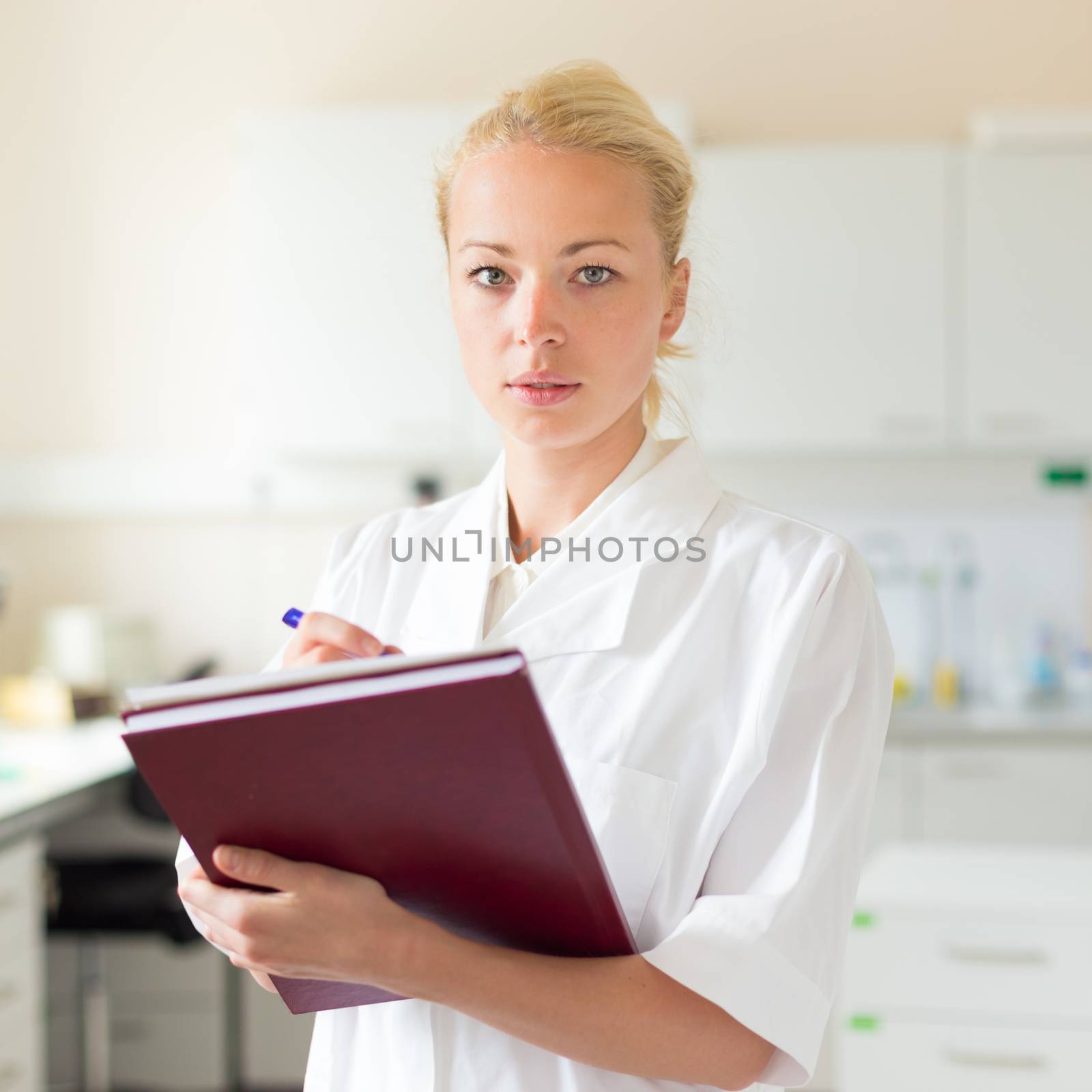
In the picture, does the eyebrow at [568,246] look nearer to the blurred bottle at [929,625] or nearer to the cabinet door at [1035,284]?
the cabinet door at [1035,284]

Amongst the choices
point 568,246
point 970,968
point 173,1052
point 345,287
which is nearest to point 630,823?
point 568,246

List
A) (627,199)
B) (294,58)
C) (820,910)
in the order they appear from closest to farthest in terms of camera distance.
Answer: (820,910) → (627,199) → (294,58)

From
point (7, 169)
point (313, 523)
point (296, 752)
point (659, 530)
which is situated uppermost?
point (7, 169)

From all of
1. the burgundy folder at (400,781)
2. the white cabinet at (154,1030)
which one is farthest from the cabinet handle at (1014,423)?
the burgundy folder at (400,781)

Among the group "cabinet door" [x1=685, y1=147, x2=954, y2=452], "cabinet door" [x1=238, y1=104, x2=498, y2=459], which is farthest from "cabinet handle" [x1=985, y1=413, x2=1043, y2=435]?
"cabinet door" [x1=238, y1=104, x2=498, y2=459]

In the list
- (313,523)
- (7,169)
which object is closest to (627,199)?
(313,523)

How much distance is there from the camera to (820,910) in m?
0.83

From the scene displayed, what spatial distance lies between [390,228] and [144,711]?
257 cm

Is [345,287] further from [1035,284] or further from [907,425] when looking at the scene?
[1035,284]

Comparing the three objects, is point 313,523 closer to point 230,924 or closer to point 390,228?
point 390,228

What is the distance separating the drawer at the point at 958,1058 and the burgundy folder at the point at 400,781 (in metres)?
1.14

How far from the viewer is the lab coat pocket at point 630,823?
0.87 metres

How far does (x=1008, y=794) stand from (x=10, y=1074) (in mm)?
2188

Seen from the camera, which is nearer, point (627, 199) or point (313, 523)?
point (627, 199)
